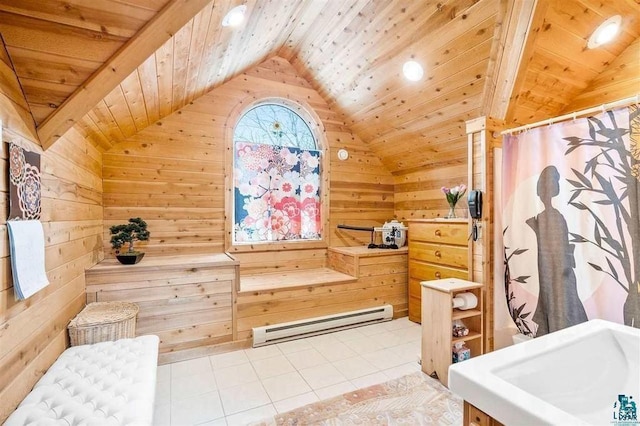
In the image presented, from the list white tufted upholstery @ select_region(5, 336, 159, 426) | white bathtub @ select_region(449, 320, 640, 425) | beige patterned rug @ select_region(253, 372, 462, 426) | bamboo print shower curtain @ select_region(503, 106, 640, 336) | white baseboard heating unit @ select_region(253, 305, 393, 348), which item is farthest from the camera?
white baseboard heating unit @ select_region(253, 305, 393, 348)

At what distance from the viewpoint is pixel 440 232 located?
3180mm

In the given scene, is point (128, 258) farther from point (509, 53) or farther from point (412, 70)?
point (509, 53)

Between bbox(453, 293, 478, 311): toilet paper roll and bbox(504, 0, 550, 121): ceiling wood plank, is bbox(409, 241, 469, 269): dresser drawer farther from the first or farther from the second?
bbox(504, 0, 550, 121): ceiling wood plank

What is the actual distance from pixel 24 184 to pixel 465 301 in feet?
9.09

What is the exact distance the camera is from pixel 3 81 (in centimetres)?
129

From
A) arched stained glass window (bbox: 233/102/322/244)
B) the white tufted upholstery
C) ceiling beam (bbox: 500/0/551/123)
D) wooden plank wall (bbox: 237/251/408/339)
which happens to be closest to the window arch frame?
arched stained glass window (bbox: 233/102/322/244)

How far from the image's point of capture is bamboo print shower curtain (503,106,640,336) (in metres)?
1.68

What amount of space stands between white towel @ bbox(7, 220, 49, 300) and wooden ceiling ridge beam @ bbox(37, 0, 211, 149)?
50cm

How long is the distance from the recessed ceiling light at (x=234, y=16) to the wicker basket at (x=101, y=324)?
2100 millimetres

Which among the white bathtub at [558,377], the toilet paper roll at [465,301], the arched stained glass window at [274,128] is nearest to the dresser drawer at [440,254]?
the toilet paper roll at [465,301]

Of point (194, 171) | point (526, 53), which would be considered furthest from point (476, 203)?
point (194, 171)

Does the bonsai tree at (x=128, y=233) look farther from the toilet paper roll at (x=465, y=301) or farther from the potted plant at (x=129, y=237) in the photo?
the toilet paper roll at (x=465, y=301)

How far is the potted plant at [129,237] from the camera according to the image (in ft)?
8.40

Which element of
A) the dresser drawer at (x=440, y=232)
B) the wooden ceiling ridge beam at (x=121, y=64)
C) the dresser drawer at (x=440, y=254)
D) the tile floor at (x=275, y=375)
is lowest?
the tile floor at (x=275, y=375)
